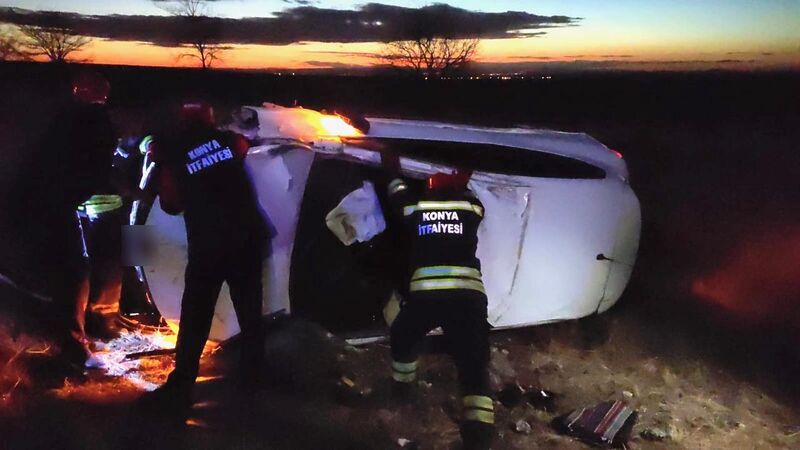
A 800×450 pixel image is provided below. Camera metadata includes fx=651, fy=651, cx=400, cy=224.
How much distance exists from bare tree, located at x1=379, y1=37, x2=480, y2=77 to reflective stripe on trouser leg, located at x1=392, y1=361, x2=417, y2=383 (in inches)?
57.5

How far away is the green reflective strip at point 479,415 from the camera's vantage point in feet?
9.22

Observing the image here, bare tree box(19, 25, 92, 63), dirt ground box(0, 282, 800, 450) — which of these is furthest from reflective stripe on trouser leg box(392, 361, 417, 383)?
bare tree box(19, 25, 92, 63)

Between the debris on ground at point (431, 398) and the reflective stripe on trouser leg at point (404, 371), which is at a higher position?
the reflective stripe on trouser leg at point (404, 371)

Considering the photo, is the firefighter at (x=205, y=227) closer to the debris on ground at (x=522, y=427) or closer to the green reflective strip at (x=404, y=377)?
the green reflective strip at (x=404, y=377)


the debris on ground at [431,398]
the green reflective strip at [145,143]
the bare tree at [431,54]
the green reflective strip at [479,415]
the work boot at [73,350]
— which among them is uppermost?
the bare tree at [431,54]

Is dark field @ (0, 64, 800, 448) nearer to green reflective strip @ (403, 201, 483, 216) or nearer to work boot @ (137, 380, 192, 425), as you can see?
green reflective strip @ (403, 201, 483, 216)

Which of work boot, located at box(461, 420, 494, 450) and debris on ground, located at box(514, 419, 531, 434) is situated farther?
debris on ground, located at box(514, 419, 531, 434)

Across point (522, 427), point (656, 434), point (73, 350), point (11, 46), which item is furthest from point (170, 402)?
point (656, 434)

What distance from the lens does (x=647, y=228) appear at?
3.59 meters

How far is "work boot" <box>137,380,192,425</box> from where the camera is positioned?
2.90m

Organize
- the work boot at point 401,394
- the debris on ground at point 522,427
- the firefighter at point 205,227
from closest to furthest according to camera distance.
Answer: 1. the firefighter at point 205,227
2. the debris on ground at point 522,427
3. the work boot at point 401,394

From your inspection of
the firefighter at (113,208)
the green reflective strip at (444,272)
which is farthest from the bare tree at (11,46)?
the green reflective strip at (444,272)

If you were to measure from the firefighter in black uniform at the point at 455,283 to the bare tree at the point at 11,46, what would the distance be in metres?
2.12

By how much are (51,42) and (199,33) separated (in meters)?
0.79
